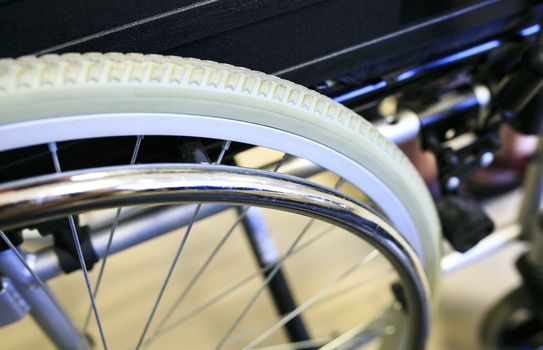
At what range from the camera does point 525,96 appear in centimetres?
46

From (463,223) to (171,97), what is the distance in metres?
0.41

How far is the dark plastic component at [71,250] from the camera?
46cm

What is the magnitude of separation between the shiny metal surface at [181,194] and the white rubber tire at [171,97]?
4 cm

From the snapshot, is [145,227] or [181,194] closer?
[181,194]

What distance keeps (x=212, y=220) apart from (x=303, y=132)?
2.84ft

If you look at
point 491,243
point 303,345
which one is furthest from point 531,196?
point 303,345

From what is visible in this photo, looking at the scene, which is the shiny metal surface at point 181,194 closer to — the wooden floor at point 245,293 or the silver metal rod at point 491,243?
the silver metal rod at point 491,243

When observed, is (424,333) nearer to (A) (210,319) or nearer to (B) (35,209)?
(B) (35,209)

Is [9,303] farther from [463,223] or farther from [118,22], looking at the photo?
[463,223]

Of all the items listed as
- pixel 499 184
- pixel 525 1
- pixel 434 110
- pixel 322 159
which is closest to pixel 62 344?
pixel 322 159

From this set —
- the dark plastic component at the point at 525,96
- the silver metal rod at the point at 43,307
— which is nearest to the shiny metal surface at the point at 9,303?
the silver metal rod at the point at 43,307

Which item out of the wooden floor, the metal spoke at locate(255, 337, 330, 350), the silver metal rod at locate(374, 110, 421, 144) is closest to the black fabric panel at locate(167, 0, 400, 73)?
the silver metal rod at locate(374, 110, 421, 144)

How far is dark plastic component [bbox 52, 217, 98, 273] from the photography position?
0.46 m

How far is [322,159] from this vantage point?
356 mm
